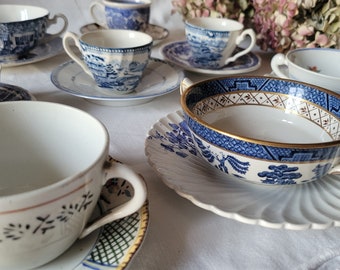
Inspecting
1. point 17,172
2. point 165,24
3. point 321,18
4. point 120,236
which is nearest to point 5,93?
point 17,172

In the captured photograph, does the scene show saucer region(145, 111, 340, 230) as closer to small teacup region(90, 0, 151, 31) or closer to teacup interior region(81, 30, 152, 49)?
teacup interior region(81, 30, 152, 49)

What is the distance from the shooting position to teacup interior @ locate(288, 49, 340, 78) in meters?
0.58

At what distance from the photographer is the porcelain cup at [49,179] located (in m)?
0.23

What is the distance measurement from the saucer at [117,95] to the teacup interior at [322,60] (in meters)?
0.18

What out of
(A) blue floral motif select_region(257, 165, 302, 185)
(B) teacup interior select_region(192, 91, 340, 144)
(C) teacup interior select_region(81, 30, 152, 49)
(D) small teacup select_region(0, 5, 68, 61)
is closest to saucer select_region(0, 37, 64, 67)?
(D) small teacup select_region(0, 5, 68, 61)

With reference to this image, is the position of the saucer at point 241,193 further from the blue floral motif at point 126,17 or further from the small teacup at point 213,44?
the blue floral motif at point 126,17

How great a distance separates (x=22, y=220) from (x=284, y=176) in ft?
0.65

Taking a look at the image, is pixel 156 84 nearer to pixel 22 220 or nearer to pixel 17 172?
pixel 17 172

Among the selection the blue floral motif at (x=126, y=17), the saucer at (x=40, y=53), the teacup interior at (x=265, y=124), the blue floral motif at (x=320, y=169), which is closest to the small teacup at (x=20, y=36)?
the saucer at (x=40, y=53)

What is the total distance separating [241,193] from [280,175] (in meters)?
0.04

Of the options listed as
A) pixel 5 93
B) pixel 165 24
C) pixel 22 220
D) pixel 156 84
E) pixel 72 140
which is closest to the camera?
pixel 22 220

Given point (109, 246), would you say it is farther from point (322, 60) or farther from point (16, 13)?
point (16, 13)

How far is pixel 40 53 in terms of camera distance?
0.65 metres

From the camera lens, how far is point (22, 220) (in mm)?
225
